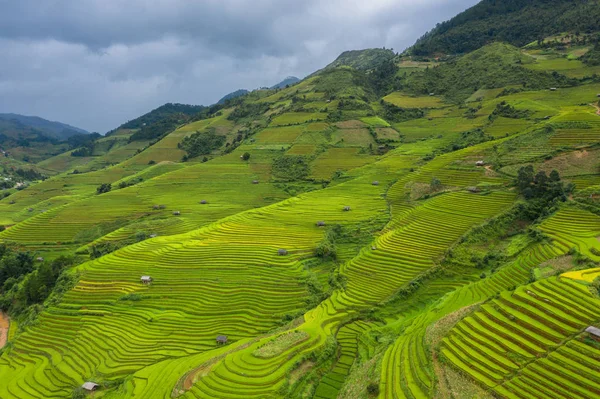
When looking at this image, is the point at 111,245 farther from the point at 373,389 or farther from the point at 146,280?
the point at 373,389

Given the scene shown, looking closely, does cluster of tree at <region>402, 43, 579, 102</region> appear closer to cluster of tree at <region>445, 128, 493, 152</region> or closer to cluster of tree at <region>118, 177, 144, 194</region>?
cluster of tree at <region>445, 128, 493, 152</region>

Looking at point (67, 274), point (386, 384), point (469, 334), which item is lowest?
point (386, 384)

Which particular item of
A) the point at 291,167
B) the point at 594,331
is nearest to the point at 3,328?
the point at 594,331

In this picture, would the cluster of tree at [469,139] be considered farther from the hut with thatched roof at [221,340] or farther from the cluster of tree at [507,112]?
the hut with thatched roof at [221,340]

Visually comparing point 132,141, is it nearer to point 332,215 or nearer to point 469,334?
point 332,215

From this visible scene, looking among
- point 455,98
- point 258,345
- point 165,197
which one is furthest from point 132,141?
point 258,345
